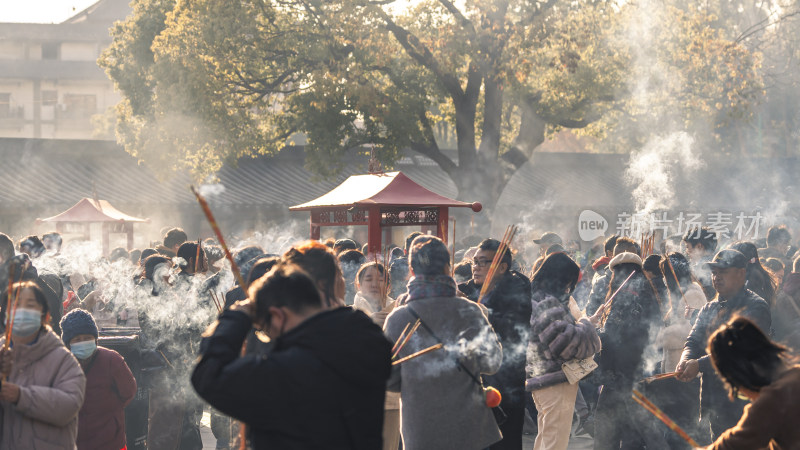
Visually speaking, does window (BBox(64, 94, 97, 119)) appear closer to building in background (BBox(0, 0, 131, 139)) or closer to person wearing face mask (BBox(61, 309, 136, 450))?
building in background (BBox(0, 0, 131, 139))

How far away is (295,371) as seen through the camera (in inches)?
97.5

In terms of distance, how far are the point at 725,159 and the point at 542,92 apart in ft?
44.5

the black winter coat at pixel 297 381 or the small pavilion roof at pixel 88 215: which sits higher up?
the small pavilion roof at pixel 88 215

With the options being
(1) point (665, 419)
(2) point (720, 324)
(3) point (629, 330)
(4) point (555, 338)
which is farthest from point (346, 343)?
(3) point (629, 330)

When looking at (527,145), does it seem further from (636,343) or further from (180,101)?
(636,343)

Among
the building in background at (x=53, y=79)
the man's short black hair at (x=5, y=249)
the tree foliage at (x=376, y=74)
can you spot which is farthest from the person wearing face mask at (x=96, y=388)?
the building in background at (x=53, y=79)

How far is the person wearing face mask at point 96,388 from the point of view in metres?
4.54

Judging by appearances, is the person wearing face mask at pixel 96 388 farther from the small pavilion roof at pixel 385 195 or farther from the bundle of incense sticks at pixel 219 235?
the small pavilion roof at pixel 385 195

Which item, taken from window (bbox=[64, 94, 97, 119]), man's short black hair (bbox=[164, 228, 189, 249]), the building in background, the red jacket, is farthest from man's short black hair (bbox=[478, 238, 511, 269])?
window (bbox=[64, 94, 97, 119])

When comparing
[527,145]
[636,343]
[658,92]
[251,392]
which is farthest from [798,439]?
[658,92]

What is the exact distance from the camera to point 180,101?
55.1ft

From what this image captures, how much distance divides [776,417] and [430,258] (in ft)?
5.60

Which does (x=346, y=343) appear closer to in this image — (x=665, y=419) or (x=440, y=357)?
(x=665, y=419)

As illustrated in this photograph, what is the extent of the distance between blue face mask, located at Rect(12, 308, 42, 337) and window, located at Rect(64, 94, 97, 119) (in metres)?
42.9
